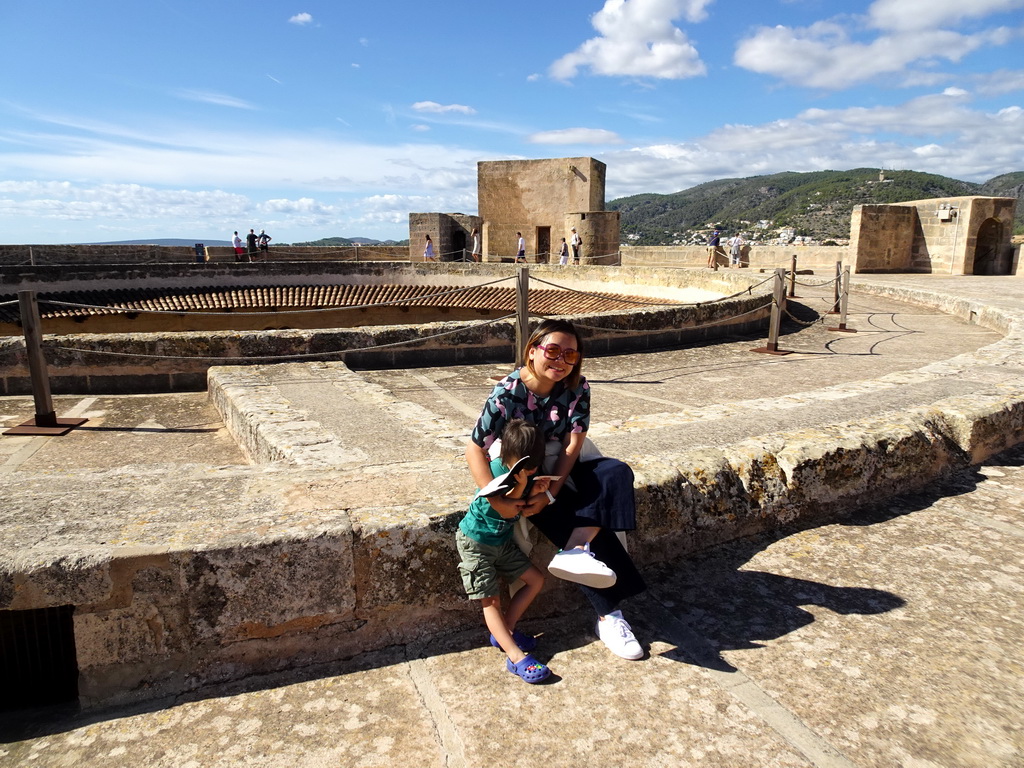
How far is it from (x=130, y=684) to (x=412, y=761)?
0.91 m

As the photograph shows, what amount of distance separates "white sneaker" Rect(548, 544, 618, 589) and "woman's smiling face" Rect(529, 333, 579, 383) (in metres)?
0.65

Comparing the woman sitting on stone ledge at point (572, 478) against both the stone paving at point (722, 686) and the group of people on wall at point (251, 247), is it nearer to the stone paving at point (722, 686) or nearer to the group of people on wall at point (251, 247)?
the stone paving at point (722, 686)

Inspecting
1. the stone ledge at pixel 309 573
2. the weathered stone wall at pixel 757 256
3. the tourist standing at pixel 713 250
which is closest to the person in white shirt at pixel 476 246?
the weathered stone wall at pixel 757 256

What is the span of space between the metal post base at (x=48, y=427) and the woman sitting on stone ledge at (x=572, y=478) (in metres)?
4.90

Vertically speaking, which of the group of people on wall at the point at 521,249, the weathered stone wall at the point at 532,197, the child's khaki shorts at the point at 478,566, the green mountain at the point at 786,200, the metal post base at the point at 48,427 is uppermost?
the green mountain at the point at 786,200

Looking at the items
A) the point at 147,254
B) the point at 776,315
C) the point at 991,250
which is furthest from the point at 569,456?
the point at 147,254

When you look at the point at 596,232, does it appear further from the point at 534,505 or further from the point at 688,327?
the point at 534,505

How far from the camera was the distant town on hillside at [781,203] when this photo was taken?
7331cm

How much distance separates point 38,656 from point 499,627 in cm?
137

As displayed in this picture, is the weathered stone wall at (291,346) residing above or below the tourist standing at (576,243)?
below

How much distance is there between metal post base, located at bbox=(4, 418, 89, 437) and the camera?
573 cm

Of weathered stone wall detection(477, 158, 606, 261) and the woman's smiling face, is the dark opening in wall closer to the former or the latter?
the woman's smiling face

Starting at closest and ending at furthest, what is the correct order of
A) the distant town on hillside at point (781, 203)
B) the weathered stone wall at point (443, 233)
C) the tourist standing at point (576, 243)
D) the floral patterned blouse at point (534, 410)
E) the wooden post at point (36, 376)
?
the floral patterned blouse at point (534, 410) < the wooden post at point (36, 376) < the tourist standing at point (576, 243) < the weathered stone wall at point (443, 233) < the distant town on hillside at point (781, 203)

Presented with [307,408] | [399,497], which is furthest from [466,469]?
[307,408]
